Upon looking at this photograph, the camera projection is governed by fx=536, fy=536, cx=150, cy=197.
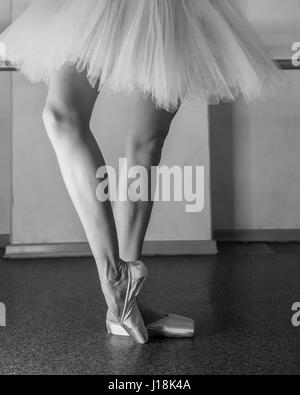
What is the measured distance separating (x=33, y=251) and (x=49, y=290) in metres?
0.52

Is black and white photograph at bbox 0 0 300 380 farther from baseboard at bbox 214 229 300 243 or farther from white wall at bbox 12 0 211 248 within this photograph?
baseboard at bbox 214 229 300 243

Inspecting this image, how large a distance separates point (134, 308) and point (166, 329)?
0.37 ft

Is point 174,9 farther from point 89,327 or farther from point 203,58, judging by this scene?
point 89,327

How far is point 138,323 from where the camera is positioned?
1.11 m


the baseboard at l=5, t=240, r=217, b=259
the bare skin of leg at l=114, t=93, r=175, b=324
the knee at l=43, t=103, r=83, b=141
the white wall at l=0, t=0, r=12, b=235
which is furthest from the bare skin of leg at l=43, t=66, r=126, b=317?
the white wall at l=0, t=0, r=12, b=235

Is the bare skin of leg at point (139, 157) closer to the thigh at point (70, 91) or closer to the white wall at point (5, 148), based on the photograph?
the thigh at point (70, 91)

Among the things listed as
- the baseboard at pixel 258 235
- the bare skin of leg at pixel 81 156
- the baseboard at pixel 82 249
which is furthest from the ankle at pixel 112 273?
the baseboard at pixel 258 235

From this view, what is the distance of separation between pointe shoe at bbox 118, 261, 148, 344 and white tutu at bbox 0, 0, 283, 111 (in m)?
0.33

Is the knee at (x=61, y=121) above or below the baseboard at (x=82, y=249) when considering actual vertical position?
above

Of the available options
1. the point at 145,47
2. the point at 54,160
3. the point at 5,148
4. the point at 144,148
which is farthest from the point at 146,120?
the point at 5,148

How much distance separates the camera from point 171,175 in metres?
2.13

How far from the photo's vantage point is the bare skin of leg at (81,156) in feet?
3.38

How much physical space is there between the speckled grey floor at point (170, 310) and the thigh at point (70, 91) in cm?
47
